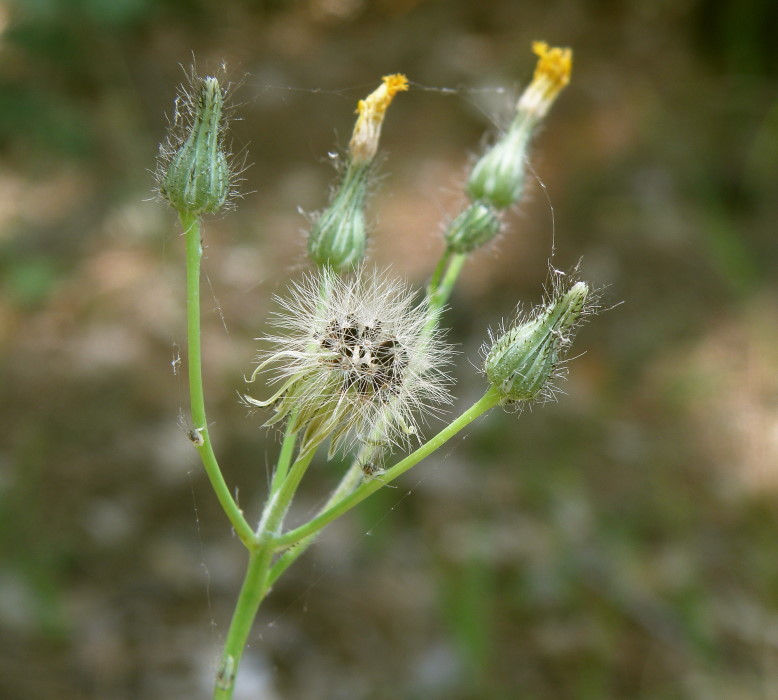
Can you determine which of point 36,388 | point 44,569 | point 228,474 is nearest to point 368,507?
point 228,474

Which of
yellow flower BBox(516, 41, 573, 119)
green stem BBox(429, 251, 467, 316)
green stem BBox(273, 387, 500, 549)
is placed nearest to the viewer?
green stem BBox(273, 387, 500, 549)

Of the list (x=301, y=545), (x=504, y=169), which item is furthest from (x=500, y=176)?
(x=301, y=545)

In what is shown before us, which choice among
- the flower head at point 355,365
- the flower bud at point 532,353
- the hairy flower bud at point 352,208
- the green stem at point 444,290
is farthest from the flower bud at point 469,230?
the flower bud at point 532,353

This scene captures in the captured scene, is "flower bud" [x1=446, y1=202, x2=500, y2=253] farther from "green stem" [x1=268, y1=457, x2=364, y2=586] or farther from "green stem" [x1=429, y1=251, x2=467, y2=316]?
"green stem" [x1=268, y1=457, x2=364, y2=586]

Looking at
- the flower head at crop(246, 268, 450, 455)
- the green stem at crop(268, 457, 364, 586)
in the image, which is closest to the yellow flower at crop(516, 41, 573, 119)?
the flower head at crop(246, 268, 450, 455)

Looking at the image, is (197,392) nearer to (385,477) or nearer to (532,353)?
(385,477)
